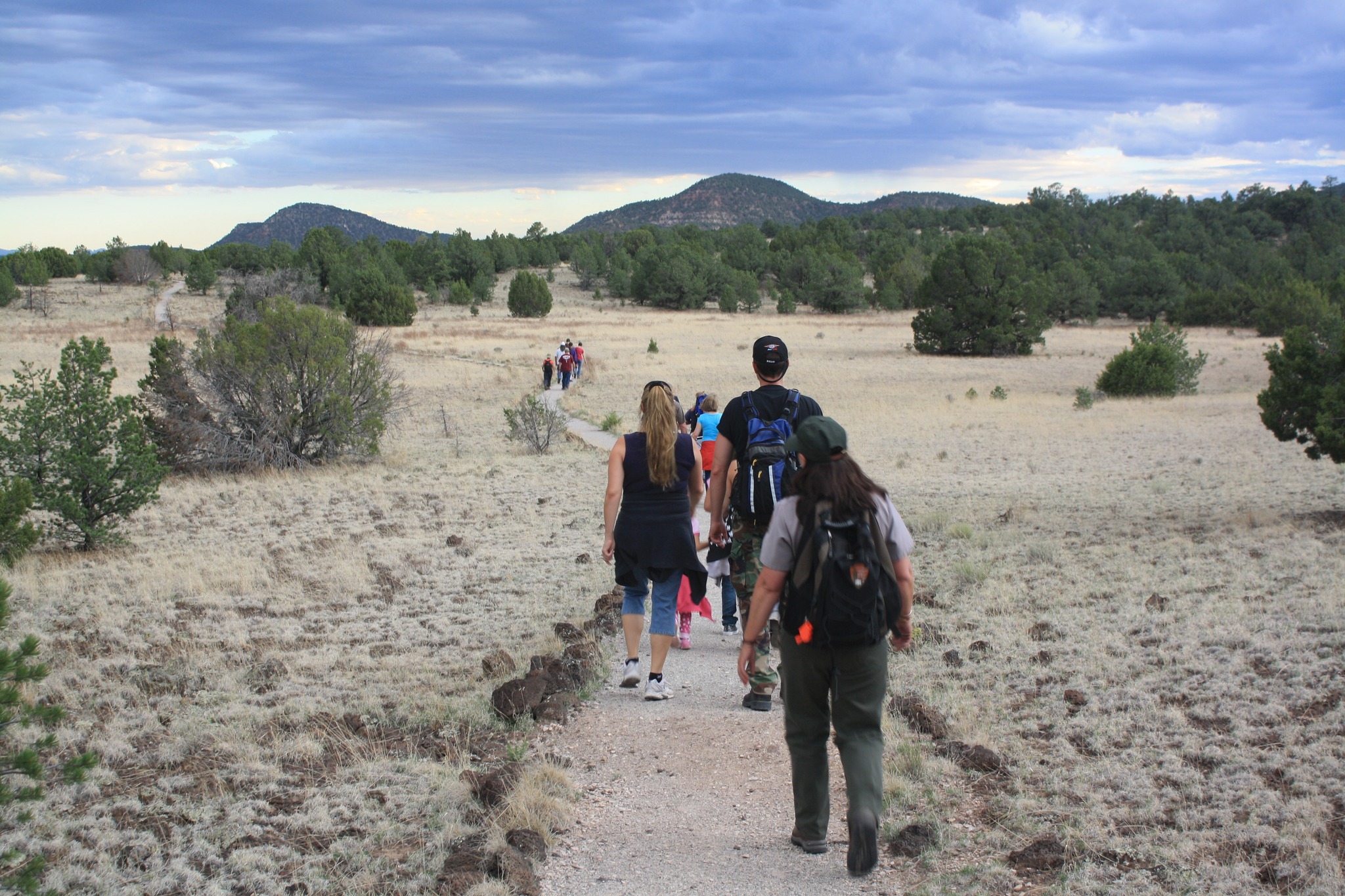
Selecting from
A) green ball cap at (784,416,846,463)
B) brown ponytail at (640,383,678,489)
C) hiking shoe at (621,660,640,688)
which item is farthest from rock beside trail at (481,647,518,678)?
green ball cap at (784,416,846,463)

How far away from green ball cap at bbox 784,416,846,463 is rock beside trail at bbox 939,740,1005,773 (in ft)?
6.81

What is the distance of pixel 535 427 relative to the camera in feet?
59.6

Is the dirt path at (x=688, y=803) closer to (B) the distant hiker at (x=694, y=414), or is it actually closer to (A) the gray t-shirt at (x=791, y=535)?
(A) the gray t-shirt at (x=791, y=535)

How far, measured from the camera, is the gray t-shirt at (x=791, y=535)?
3.37m

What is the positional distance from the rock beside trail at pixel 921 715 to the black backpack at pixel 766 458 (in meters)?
1.33

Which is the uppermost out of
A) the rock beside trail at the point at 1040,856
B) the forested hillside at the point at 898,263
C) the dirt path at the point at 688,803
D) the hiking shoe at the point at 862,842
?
the forested hillside at the point at 898,263

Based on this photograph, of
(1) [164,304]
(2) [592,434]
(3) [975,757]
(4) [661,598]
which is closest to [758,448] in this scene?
(4) [661,598]

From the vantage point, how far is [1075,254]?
8125cm

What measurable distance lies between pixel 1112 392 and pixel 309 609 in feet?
81.0

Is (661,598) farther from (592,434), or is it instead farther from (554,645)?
(592,434)

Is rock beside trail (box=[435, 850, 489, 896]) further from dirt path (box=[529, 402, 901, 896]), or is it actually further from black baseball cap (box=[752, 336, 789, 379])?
black baseball cap (box=[752, 336, 789, 379])

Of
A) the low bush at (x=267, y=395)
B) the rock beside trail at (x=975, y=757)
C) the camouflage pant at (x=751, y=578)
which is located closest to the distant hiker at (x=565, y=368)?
the low bush at (x=267, y=395)

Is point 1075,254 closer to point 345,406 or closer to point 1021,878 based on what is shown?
point 345,406

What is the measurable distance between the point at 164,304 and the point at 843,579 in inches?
2639
